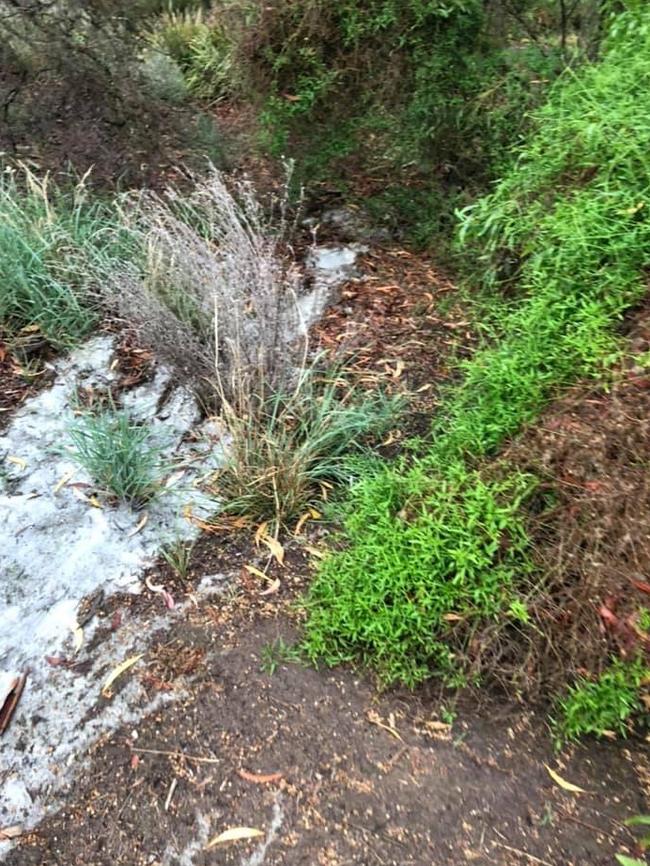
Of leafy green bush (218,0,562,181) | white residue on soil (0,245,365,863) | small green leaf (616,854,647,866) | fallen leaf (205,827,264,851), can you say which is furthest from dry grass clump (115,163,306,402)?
small green leaf (616,854,647,866)

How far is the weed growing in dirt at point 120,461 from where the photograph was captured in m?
2.90

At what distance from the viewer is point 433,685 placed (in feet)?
7.34

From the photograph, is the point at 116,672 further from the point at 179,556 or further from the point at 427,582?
the point at 427,582

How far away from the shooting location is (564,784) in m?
2.00

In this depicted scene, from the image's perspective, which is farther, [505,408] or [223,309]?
[223,309]

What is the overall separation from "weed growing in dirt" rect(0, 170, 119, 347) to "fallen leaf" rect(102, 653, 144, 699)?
2.19 m

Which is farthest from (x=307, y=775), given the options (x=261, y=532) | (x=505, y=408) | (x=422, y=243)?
(x=422, y=243)

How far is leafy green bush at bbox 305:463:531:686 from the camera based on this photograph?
7.23ft

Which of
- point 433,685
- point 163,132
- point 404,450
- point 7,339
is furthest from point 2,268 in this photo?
point 433,685

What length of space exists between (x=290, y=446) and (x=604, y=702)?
147 cm

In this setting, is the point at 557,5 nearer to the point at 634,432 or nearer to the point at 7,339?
the point at 634,432

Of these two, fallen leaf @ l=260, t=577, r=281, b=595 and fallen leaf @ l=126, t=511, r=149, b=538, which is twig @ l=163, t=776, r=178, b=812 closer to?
fallen leaf @ l=260, t=577, r=281, b=595

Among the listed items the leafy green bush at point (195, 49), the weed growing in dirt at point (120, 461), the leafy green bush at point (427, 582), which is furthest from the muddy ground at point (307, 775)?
the leafy green bush at point (195, 49)

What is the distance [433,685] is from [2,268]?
3.35m
